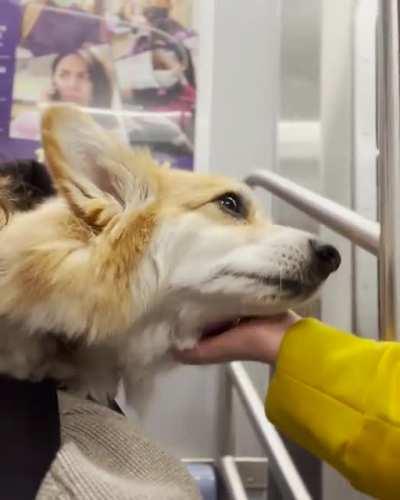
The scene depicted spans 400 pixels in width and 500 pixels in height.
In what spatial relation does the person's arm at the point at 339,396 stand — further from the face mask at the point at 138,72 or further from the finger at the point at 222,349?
the face mask at the point at 138,72

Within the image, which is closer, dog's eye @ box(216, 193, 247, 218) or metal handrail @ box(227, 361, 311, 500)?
dog's eye @ box(216, 193, 247, 218)

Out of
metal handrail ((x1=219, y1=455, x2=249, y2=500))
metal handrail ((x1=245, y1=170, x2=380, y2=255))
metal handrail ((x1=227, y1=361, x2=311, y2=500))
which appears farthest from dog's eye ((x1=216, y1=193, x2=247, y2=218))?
metal handrail ((x1=219, y1=455, x2=249, y2=500))

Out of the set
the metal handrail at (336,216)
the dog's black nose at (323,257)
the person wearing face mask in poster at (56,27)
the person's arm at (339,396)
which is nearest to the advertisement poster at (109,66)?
the person wearing face mask in poster at (56,27)

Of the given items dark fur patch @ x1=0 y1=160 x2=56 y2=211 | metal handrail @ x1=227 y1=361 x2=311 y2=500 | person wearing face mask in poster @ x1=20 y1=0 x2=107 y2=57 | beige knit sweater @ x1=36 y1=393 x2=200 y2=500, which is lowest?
metal handrail @ x1=227 y1=361 x2=311 y2=500

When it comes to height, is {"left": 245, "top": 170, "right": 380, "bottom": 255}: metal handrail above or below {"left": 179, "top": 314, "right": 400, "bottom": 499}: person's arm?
above

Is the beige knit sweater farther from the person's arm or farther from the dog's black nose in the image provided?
the dog's black nose

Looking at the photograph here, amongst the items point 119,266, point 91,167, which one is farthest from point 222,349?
point 91,167

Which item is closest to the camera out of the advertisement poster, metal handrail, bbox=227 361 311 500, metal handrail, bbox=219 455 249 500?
metal handrail, bbox=227 361 311 500

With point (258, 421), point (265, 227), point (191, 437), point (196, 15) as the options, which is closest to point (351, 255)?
point (258, 421)

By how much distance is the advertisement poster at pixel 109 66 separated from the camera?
1.45 meters

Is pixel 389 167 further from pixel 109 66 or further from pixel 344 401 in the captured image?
pixel 109 66

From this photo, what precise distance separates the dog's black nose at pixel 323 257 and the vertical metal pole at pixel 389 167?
0.13 m

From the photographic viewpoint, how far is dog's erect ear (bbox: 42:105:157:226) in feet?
A: 2.15

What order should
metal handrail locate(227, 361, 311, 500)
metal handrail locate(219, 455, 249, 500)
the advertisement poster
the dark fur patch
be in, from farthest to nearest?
the advertisement poster < metal handrail locate(219, 455, 249, 500) < metal handrail locate(227, 361, 311, 500) < the dark fur patch
